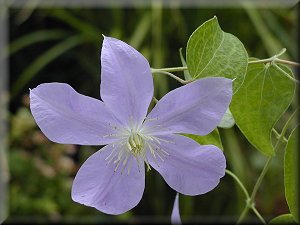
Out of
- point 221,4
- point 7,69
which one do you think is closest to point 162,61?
point 221,4

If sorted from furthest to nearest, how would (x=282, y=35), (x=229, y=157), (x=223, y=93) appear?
1. (x=282, y=35)
2. (x=229, y=157)
3. (x=223, y=93)

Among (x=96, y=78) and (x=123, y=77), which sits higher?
(x=123, y=77)

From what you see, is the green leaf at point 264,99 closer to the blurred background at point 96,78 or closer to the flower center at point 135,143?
the flower center at point 135,143

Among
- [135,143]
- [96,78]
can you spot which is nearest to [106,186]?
[135,143]

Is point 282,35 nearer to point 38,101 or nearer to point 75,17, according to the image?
point 75,17

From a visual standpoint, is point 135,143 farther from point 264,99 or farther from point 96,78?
point 96,78

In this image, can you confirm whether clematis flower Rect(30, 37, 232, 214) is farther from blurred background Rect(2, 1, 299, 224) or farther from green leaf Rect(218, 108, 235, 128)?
blurred background Rect(2, 1, 299, 224)

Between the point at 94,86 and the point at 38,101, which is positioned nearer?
the point at 38,101
